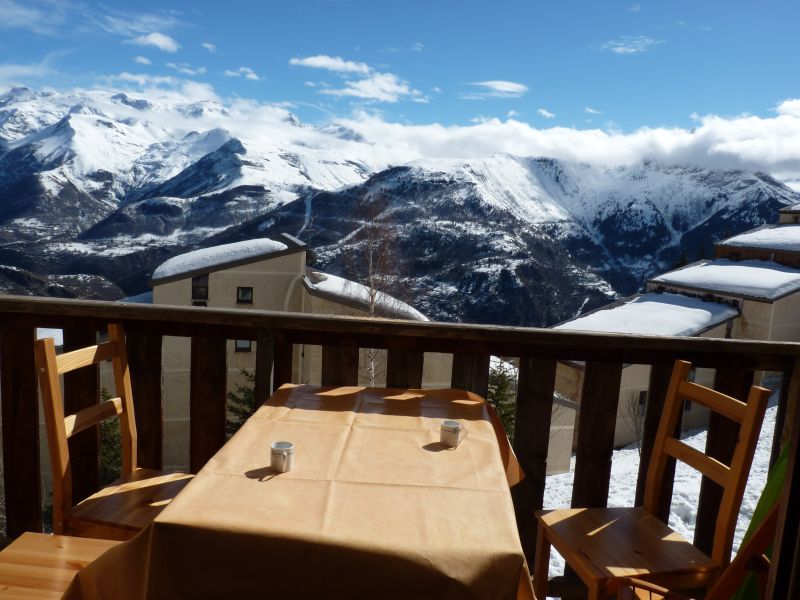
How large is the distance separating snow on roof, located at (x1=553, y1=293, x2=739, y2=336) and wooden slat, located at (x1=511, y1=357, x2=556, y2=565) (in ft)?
78.5

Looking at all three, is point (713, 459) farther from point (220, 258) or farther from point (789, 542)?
point (220, 258)

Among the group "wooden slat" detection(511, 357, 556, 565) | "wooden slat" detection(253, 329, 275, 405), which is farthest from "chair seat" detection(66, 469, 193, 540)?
"wooden slat" detection(511, 357, 556, 565)

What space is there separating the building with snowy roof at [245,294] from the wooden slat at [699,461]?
596 inches

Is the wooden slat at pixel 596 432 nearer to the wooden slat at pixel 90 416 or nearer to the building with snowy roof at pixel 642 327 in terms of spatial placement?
the wooden slat at pixel 90 416

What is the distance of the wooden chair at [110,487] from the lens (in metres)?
2.10

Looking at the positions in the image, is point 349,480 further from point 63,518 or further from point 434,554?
point 63,518

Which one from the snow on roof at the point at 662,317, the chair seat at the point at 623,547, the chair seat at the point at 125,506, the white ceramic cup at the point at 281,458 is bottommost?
the snow on roof at the point at 662,317

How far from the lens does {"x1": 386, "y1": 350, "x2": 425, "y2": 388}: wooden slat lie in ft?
8.71

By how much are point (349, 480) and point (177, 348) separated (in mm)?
18538

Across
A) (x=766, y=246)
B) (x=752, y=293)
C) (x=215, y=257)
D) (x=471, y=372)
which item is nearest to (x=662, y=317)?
(x=752, y=293)

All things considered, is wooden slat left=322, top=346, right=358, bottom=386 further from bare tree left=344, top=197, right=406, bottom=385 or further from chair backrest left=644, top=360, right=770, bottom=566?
bare tree left=344, top=197, right=406, bottom=385

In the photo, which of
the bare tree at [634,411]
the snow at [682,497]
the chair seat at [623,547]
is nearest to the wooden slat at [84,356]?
the chair seat at [623,547]

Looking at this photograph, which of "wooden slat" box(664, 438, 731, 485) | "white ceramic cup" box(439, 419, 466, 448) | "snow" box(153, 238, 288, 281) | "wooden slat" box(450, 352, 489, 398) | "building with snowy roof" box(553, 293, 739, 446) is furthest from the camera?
"building with snowy roof" box(553, 293, 739, 446)

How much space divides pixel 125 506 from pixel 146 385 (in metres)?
0.60
